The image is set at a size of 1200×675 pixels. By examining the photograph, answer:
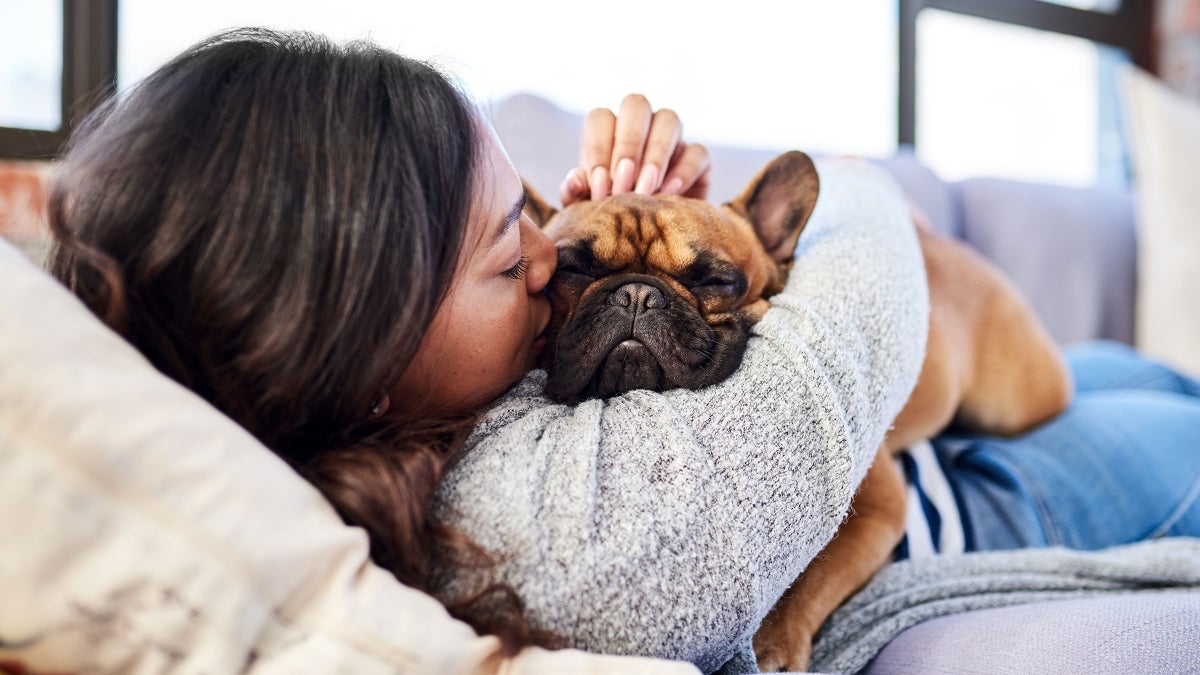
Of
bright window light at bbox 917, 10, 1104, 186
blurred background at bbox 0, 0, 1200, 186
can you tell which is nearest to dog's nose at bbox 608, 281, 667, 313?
blurred background at bbox 0, 0, 1200, 186

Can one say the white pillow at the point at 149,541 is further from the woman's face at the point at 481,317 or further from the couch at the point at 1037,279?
the couch at the point at 1037,279

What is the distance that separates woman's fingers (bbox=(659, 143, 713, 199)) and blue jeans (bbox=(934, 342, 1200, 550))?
618 millimetres

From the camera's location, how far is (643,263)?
3.63 feet

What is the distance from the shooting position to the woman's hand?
1151mm

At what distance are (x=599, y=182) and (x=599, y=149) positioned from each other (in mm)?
52

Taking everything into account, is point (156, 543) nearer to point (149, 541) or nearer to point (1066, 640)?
point (149, 541)

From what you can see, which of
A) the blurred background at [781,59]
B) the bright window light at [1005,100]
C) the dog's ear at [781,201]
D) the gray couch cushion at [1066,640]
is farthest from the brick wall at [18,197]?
the bright window light at [1005,100]

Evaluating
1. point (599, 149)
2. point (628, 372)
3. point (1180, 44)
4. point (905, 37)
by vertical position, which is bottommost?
point (628, 372)

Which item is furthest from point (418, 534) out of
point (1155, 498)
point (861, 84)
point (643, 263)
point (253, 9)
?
point (861, 84)

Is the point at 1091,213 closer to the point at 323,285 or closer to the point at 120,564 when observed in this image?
the point at 323,285

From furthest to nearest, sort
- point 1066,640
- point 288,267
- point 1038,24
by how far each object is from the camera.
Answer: point 1038,24
point 1066,640
point 288,267

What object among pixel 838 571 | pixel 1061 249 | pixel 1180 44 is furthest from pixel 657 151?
pixel 1180 44

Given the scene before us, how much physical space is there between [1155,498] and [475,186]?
1.17 metres

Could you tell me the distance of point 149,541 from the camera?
0.46 metres
